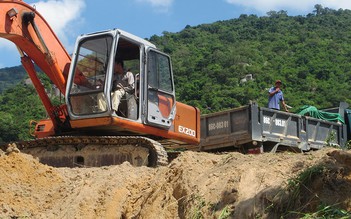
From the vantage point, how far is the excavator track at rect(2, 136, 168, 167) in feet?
38.4

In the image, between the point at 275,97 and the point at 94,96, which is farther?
the point at 275,97

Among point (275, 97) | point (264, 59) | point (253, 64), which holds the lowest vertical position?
point (275, 97)

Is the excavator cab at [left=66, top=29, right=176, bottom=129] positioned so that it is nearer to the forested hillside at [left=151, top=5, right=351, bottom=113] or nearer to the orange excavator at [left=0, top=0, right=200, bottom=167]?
the orange excavator at [left=0, top=0, right=200, bottom=167]

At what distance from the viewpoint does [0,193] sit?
29.0ft

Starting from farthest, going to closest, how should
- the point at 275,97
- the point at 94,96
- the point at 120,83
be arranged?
the point at 275,97 → the point at 120,83 → the point at 94,96

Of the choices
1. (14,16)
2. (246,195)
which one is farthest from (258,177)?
(14,16)

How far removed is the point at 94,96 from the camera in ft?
39.0

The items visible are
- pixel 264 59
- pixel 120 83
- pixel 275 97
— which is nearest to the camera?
pixel 120 83

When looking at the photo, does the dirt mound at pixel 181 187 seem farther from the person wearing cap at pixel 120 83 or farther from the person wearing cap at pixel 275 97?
the person wearing cap at pixel 275 97

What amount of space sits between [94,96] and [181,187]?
4.38m

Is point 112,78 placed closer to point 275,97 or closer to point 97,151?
point 97,151

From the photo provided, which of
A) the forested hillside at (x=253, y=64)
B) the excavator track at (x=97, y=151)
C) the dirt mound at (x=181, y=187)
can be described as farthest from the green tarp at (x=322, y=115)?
the forested hillside at (x=253, y=64)

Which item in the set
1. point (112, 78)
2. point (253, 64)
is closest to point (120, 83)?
point (112, 78)

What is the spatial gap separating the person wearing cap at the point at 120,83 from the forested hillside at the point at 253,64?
44.6 ft
